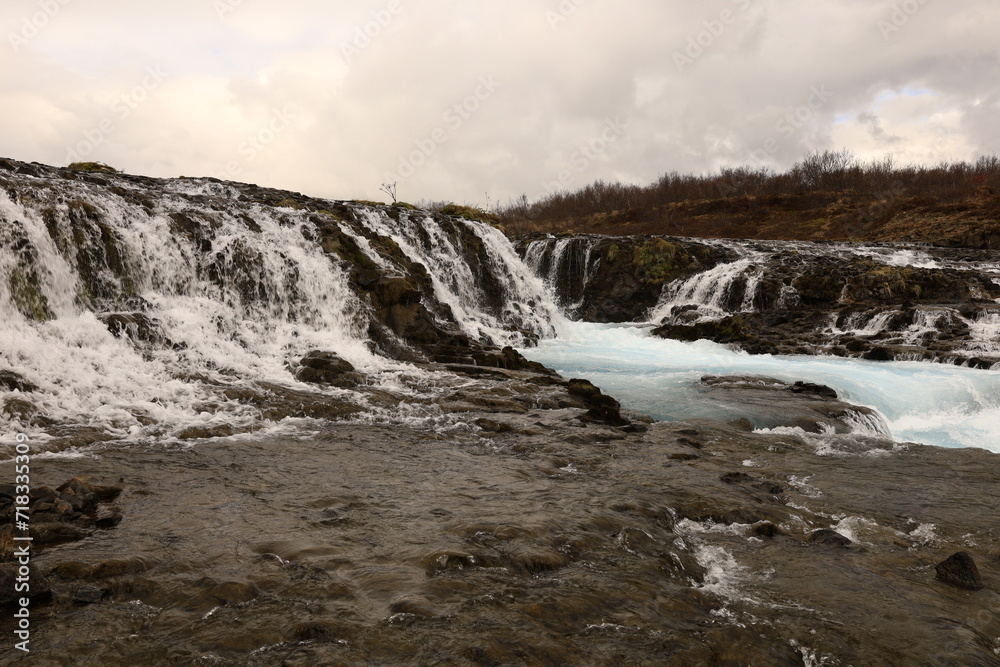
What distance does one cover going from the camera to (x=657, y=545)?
212 inches

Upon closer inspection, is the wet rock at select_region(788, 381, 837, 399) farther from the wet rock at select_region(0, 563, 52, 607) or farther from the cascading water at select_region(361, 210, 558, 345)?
the wet rock at select_region(0, 563, 52, 607)

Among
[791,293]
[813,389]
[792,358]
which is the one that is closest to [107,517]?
[813,389]

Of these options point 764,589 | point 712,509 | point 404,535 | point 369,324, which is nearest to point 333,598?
point 404,535

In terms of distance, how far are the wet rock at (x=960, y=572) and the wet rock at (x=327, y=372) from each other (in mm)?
9658

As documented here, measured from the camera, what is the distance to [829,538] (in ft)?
18.3

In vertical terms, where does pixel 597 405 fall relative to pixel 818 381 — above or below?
below

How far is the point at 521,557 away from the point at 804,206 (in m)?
61.6

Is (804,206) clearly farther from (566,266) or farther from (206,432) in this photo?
(206,432)

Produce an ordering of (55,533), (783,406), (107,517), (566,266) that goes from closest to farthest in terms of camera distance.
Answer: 1. (55,533)
2. (107,517)
3. (783,406)
4. (566,266)

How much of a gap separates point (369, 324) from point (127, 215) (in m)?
6.35

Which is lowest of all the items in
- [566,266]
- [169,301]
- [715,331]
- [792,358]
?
[792,358]

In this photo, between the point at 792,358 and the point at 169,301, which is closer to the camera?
the point at 169,301

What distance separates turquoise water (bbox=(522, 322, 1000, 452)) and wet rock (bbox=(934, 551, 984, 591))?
6304 mm

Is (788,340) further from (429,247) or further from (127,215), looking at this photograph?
(127,215)
